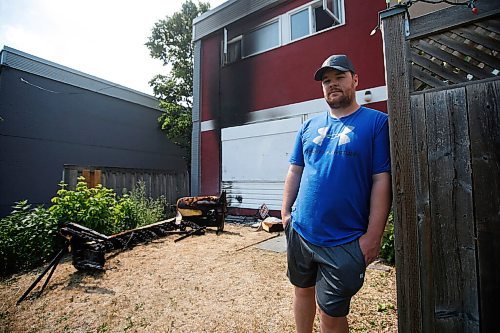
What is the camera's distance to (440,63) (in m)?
1.51

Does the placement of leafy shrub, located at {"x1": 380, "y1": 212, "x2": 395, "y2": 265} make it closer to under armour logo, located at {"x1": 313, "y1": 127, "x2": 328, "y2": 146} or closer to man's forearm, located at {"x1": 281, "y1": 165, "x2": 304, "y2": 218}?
man's forearm, located at {"x1": 281, "y1": 165, "x2": 304, "y2": 218}

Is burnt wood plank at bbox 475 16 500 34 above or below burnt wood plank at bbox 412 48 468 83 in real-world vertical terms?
above

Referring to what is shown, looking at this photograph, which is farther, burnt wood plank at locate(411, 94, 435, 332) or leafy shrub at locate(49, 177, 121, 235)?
leafy shrub at locate(49, 177, 121, 235)

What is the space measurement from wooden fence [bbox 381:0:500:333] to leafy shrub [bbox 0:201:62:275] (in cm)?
504

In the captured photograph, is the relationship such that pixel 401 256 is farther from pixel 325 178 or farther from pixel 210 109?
pixel 210 109

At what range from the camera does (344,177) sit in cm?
147

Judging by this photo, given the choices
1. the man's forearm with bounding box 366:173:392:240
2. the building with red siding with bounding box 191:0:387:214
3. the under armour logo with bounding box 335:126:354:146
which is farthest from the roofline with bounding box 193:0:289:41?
the man's forearm with bounding box 366:173:392:240

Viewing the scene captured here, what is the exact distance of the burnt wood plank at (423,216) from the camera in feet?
4.58

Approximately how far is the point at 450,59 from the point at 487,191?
773 mm

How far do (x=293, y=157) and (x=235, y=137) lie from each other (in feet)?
21.7

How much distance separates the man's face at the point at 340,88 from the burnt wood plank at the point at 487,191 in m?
0.64

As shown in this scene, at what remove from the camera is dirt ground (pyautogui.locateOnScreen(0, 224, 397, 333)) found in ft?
7.54

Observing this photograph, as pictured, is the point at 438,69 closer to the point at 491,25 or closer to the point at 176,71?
the point at 491,25

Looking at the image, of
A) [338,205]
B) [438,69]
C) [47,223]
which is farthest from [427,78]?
[47,223]
